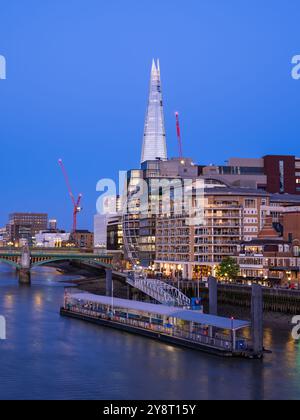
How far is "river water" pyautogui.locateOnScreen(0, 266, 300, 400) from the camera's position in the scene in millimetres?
27141

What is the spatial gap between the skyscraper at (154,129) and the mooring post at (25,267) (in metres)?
70.4

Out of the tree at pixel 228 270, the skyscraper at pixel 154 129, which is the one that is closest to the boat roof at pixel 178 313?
the tree at pixel 228 270

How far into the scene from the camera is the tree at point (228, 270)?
226 ft

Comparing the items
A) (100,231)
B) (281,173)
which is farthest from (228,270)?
(100,231)

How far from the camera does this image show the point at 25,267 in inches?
3514

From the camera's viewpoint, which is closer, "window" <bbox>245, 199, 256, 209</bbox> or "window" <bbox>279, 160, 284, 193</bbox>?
"window" <bbox>245, 199, 256, 209</bbox>

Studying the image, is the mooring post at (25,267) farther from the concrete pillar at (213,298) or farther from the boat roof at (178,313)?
the concrete pillar at (213,298)

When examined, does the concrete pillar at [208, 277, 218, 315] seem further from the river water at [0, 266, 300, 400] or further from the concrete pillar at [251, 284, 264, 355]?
the concrete pillar at [251, 284, 264, 355]

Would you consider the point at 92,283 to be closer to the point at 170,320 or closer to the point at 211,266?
the point at 211,266

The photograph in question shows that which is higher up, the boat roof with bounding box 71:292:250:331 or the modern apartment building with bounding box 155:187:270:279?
the modern apartment building with bounding box 155:187:270:279

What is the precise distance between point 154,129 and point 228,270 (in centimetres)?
9746

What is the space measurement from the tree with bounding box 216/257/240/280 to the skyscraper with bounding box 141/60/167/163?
89.0 meters

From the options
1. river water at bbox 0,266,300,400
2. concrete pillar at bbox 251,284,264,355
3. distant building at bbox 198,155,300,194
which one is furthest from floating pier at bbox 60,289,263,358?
distant building at bbox 198,155,300,194

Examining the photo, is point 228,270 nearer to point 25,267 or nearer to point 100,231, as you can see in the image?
point 25,267
